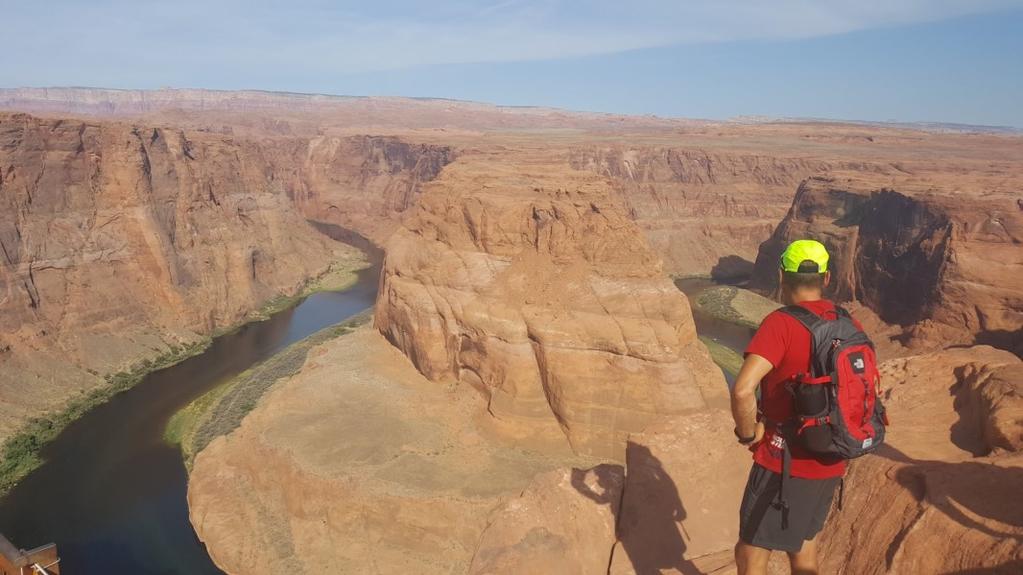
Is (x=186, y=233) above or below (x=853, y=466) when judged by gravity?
below

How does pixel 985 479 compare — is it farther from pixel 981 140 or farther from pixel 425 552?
pixel 981 140

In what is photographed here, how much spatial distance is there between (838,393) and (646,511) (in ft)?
22.3

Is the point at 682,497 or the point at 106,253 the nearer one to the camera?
the point at 682,497

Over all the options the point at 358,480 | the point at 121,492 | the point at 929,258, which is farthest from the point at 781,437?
the point at 929,258

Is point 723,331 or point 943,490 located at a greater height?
point 943,490

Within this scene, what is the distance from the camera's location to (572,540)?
1102cm

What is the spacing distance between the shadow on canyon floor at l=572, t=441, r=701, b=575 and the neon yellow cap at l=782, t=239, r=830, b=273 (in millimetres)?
5341

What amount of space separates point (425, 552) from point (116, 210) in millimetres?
39984

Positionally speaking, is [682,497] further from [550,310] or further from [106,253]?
[106,253]

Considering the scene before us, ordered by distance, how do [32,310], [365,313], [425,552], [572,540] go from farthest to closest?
[365,313], [32,310], [425,552], [572,540]

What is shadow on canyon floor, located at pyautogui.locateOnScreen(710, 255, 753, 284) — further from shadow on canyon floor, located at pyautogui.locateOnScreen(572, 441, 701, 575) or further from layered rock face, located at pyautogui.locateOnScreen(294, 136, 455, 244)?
shadow on canyon floor, located at pyautogui.locateOnScreen(572, 441, 701, 575)

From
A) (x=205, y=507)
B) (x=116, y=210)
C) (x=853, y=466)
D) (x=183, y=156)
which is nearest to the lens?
(x=853, y=466)

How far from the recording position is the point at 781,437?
18.1 ft

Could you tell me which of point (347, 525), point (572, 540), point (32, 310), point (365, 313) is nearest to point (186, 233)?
point (32, 310)
